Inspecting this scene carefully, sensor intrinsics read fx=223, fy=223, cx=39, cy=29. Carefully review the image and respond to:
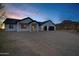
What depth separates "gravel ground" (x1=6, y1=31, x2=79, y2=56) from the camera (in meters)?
2.72

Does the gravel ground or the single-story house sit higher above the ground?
the single-story house

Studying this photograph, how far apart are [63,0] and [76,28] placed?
0.38m

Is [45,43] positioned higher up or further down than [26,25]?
further down

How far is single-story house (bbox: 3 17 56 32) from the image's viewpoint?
2.75 metres

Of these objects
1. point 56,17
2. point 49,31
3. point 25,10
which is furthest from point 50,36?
point 25,10

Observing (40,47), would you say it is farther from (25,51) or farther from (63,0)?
(63,0)

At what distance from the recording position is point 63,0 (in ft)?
8.96

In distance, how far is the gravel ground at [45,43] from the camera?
2.72m

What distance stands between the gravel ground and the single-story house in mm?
57

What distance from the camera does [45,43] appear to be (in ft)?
Answer: 9.00

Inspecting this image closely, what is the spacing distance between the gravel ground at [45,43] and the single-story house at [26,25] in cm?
6

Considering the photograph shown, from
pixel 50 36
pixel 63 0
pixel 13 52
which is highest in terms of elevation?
pixel 63 0

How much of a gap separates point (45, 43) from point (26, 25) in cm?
33

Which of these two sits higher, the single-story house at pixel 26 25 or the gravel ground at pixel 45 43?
the single-story house at pixel 26 25
